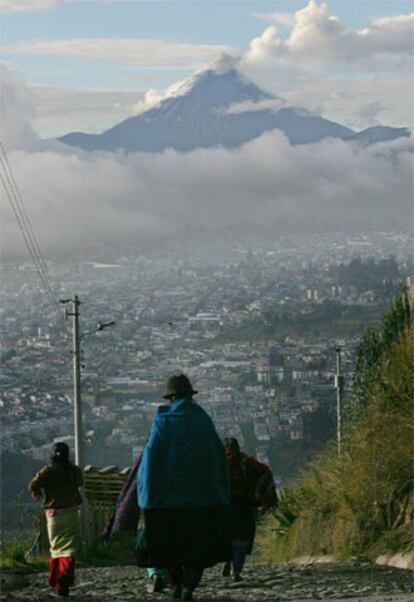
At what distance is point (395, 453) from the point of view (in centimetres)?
1800

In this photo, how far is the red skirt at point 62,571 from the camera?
13352mm

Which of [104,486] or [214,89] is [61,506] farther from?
[214,89]

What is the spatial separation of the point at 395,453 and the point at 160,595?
6.04m

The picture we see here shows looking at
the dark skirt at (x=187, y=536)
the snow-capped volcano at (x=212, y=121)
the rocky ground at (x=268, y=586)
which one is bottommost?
the rocky ground at (x=268, y=586)

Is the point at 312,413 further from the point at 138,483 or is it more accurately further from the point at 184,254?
the point at 138,483

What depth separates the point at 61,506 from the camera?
13.6 metres

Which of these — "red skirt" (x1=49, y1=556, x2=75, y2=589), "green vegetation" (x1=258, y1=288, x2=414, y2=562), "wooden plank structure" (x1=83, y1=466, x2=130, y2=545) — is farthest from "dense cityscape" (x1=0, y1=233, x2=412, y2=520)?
"red skirt" (x1=49, y1=556, x2=75, y2=589)

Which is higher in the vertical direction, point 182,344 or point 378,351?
point 378,351

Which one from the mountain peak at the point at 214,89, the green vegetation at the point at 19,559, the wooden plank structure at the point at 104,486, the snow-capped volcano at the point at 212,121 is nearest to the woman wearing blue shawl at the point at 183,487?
the green vegetation at the point at 19,559

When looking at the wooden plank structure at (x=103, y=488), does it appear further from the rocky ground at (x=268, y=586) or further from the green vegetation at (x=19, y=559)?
the rocky ground at (x=268, y=586)

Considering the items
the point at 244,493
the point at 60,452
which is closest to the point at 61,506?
the point at 60,452

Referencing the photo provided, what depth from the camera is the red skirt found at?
1335 centimetres

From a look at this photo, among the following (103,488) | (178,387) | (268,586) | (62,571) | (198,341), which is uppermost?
(178,387)

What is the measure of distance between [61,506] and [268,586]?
6.72 ft
